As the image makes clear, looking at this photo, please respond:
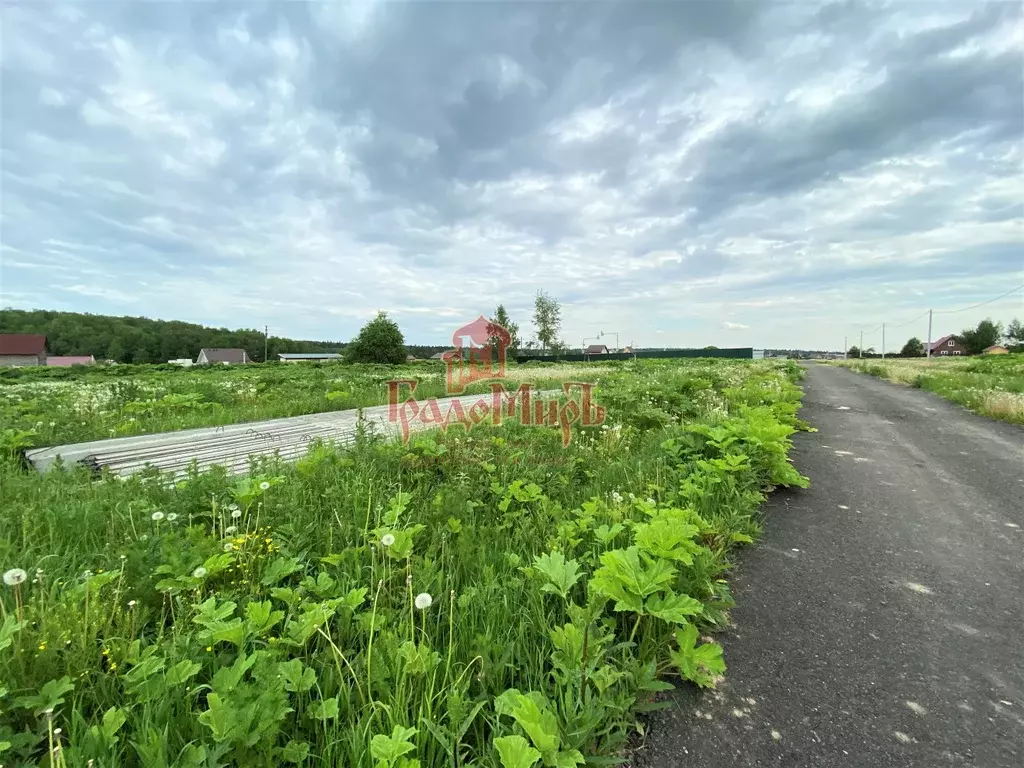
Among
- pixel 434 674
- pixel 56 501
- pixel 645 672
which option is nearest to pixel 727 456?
pixel 645 672

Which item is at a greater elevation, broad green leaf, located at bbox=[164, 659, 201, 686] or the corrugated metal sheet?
broad green leaf, located at bbox=[164, 659, 201, 686]

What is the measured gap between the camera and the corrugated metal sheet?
14.8 ft

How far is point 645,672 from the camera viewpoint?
5.61 ft

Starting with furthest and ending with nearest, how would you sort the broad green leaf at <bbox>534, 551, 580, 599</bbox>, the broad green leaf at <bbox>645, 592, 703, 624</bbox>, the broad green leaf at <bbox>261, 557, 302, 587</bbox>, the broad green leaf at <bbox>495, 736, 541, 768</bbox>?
the broad green leaf at <bbox>261, 557, 302, 587</bbox> < the broad green leaf at <bbox>534, 551, 580, 599</bbox> < the broad green leaf at <bbox>645, 592, 703, 624</bbox> < the broad green leaf at <bbox>495, 736, 541, 768</bbox>

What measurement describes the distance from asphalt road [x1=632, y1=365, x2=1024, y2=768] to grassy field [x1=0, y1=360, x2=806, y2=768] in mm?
201

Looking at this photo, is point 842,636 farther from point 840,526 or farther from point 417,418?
point 417,418

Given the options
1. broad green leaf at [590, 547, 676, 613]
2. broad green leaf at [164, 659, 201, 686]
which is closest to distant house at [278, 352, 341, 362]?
broad green leaf at [164, 659, 201, 686]

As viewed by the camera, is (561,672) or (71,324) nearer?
(561,672)

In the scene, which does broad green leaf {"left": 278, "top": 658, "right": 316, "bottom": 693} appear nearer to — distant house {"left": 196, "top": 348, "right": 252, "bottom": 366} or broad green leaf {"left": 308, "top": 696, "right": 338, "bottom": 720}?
broad green leaf {"left": 308, "top": 696, "right": 338, "bottom": 720}

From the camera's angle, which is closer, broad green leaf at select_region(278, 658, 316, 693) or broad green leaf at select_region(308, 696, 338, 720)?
broad green leaf at select_region(308, 696, 338, 720)

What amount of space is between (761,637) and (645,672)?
888 mm

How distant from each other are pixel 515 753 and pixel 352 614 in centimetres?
109

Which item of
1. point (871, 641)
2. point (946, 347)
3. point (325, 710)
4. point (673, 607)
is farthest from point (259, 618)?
point (946, 347)

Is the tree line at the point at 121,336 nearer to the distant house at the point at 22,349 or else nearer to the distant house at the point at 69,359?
the distant house at the point at 69,359
